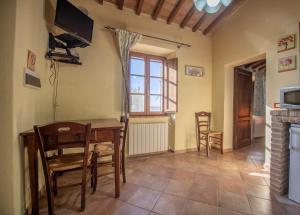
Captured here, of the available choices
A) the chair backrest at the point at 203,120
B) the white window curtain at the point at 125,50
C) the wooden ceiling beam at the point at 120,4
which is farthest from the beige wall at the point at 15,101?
the chair backrest at the point at 203,120

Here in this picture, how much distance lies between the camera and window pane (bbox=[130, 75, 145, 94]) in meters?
3.61

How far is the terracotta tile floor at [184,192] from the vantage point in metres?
1.78

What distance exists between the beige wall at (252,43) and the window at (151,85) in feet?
3.81

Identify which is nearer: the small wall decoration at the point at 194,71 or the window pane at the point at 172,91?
the window pane at the point at 172,91

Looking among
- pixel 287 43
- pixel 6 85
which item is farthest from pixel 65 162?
pixel 287 43

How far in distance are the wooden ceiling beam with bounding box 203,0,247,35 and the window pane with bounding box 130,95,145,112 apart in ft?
7.47

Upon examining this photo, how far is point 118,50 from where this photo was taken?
323cm

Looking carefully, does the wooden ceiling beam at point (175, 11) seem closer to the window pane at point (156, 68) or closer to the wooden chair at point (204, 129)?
the window pane at point (156, 68)

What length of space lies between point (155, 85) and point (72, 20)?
2097mm

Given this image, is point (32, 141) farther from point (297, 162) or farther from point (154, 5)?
point (154, 5)

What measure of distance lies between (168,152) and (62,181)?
219 cm

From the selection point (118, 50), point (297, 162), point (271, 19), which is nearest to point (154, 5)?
point (118, 50)

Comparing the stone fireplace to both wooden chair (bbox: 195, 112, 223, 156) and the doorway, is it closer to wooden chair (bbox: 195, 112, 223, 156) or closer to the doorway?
wooden chair (bbox: 195, 112, 223, 156)

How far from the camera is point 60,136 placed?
1674 mm
